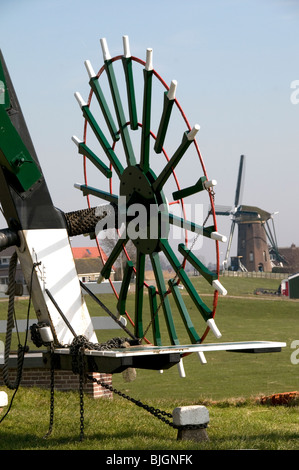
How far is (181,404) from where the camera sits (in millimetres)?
12055

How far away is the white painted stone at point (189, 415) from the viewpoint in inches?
309

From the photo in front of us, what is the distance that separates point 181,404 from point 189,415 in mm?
4280

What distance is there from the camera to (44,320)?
835 centimetres

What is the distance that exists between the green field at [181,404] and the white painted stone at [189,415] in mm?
227

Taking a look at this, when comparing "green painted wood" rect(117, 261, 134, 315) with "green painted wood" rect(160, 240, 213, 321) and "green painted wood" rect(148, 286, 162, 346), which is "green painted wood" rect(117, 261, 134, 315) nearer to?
"green painted wood" rect(148, 286, 162, 346)

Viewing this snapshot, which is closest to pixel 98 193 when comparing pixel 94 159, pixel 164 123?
pixel 94 159

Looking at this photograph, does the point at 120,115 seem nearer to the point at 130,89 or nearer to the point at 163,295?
the point at 130,89

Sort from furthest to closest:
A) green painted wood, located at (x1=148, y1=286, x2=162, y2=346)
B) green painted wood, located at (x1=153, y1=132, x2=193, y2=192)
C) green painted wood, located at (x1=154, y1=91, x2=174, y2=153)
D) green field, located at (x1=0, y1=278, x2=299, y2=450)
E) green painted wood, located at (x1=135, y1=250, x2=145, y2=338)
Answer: green painted wood, located at (x1=135, y1=250, x2=145, y2=338)
green painted wood, located at (x1=148, y1=286, x2=162, y2=346)
green painted wood, located at (x1=154, y1=91, x2=174, y2=153)
green painted wood, located at (x1=153, y1=132, x2=193, y2=192)
green field, located at (x1=0, y1=278, x2=299, y2=450)

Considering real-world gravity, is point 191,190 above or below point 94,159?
below

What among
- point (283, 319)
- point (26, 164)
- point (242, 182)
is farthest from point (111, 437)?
point (242, 182)

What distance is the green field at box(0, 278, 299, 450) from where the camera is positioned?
8.04 m

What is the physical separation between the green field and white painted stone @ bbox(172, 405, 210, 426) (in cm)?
23

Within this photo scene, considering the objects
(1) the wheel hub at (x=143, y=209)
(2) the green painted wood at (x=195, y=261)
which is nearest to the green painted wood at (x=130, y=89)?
(1) the wheel hub at (x=143, y=209)

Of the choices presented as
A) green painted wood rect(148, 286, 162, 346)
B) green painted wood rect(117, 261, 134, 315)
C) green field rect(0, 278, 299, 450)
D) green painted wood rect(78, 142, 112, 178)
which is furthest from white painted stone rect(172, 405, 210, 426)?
green painted wood rect(78, 142, 112, 178)
